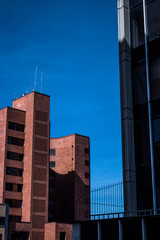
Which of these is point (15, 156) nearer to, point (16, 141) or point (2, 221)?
point (16, 141)

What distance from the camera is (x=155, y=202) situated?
21.3 meters

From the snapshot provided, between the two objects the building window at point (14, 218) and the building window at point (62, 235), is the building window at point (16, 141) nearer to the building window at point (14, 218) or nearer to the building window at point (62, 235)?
the building window at point (14, 218)

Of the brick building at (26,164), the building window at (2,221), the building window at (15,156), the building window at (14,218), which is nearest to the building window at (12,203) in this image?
the brick building at (26,164)

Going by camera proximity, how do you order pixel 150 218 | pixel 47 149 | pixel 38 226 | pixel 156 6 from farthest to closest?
pixel 47 149, pixel 38 226, pixel 156 6, pixel 150 218

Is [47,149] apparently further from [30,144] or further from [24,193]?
[24,193]

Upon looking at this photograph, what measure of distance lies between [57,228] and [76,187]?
154ft

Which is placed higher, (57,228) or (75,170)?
(75,170)

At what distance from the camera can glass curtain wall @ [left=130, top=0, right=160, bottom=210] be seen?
22.5 m

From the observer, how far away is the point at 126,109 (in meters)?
24.2

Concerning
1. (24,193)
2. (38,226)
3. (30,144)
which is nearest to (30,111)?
(30,144)

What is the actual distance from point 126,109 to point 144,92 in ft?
4.76

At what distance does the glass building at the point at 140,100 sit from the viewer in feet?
73.8

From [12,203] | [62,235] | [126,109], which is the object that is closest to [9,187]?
[12,203]

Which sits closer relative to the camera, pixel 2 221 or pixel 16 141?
pixel 2 221
